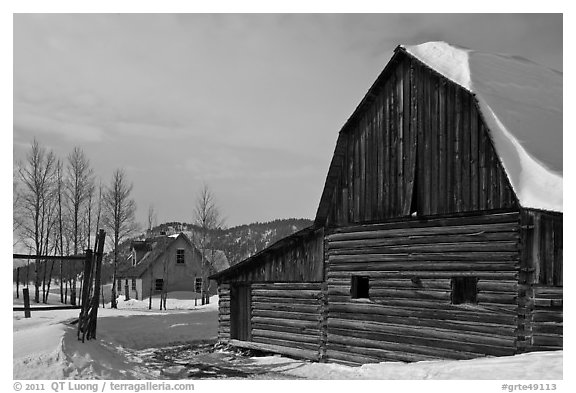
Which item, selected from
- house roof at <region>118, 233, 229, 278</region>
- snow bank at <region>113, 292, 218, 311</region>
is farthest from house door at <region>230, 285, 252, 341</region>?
house roof at <region>118, 233, 229, 278</region>

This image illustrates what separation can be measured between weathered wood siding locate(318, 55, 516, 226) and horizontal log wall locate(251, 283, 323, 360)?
2738mm

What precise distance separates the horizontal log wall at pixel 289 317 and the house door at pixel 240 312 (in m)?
0.54

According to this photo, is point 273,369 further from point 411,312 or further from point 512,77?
point 512,77

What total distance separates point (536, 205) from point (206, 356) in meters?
12.1

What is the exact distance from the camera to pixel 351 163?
55.2ft

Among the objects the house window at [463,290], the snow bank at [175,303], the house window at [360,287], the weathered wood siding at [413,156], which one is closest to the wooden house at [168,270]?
the snow bank at [175,303]

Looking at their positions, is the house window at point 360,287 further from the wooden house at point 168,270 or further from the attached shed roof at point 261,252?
the wooden house at point 168,270

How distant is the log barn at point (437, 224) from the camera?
12906mm

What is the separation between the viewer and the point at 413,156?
15.1 meters

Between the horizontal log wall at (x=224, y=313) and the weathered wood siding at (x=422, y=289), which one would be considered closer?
the weathered wood siding at (x=422, y=289)

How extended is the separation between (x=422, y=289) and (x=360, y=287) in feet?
8.44

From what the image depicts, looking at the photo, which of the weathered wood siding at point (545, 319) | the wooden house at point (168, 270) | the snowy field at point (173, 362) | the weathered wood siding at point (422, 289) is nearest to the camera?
the snowy field at point (173, 362)

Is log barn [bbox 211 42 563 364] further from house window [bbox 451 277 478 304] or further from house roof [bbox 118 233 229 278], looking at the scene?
house roof [bbox 118 233 229 278]

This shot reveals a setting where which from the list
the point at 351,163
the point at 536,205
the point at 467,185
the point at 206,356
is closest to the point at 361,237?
the point at 351,163
